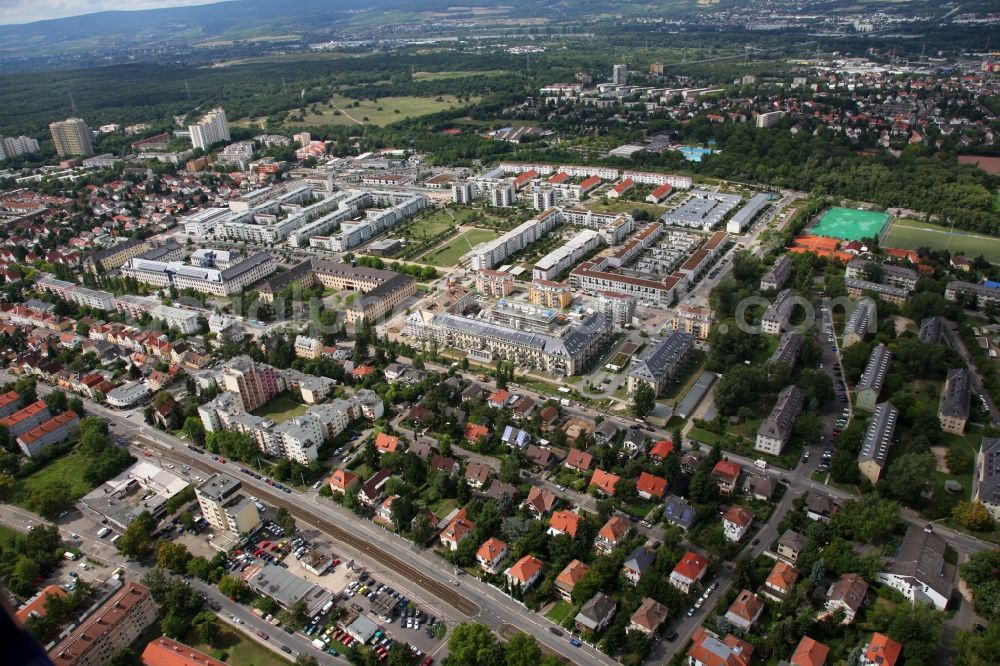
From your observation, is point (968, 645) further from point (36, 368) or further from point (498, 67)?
point (498, 67)

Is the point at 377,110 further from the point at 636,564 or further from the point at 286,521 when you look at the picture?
the point at 636,564

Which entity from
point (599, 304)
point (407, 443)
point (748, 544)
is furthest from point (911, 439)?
point (407, 443)

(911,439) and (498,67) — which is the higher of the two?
(498,67)

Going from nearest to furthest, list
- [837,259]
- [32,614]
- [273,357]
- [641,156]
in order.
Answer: [32,614] < [273,357] < [837,259] < [641,156]

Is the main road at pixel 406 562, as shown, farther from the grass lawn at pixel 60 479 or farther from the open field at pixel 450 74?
the open field at pixel 450 74

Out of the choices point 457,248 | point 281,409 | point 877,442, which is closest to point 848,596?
point 877,442

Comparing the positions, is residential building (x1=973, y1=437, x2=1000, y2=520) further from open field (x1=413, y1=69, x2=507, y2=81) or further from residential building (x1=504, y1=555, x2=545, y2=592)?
open field (x1=413, y1=69, x2=507, y2=81)

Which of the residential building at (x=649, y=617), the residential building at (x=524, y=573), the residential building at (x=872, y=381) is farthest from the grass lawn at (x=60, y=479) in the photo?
the residential building at (x=872, y=381)
